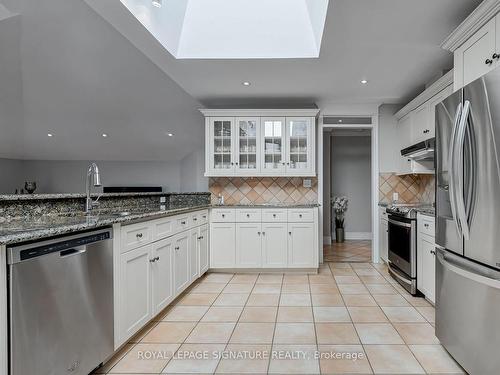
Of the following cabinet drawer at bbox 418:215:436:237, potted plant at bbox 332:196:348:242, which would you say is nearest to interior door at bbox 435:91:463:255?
cabinet drawer at bbox 418:215:436:237

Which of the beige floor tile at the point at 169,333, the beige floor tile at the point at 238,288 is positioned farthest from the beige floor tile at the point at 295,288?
the beige floor tile at the point at 169,333

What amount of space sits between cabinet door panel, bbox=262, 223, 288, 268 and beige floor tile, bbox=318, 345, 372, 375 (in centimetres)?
197

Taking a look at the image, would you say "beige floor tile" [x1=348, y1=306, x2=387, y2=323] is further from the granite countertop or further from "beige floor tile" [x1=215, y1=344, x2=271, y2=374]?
the granite countertop

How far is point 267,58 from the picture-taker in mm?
3105

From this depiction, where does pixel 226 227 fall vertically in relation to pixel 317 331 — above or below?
above

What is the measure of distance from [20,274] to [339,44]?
2699 mm

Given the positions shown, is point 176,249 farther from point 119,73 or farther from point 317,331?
point 119,73

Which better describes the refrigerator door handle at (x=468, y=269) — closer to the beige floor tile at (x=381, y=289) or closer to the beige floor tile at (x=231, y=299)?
the beige floor tile at (x=381, y=289)

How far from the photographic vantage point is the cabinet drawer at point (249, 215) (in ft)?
13.9

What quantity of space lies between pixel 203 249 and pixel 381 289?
6.69ft

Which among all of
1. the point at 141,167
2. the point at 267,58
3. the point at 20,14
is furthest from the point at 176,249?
the point at 141,167

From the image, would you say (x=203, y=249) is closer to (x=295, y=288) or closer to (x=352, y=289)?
(x=295, y=288)

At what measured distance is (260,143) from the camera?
4438 millimetres

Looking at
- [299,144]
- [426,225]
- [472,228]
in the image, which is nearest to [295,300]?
[426,225]
